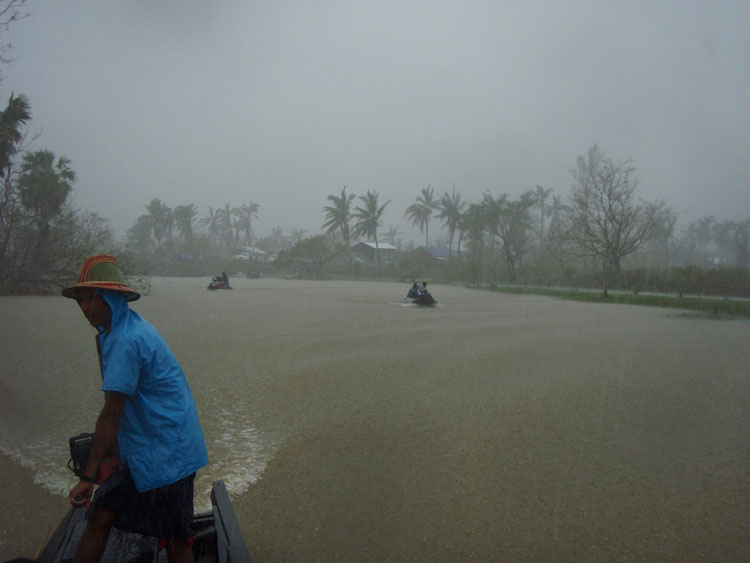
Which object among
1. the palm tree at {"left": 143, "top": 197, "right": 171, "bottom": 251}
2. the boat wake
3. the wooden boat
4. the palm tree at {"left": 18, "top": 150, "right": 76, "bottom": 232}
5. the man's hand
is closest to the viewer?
the man's hand

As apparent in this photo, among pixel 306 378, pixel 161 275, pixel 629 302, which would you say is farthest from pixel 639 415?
pixel 161 275

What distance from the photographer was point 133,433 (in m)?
1.85

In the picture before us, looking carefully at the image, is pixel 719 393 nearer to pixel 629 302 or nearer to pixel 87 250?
pixel 87 250

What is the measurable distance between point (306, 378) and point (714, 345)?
8602 millimetres

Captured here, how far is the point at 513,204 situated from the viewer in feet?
132

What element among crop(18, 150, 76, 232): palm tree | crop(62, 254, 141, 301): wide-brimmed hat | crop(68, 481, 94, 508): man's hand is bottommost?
crop(68, 481, 94, 508): man's hand

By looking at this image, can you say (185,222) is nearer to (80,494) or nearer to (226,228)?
(226,228)

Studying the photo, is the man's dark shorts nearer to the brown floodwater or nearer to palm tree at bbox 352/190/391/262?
the brown floodwater

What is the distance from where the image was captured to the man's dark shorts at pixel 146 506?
1826 mm

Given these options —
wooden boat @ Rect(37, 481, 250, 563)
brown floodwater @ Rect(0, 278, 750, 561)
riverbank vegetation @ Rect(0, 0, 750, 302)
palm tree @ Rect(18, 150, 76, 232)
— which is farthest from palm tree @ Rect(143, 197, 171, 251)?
wooden boat @ Rect(37, 481, 250, 563)

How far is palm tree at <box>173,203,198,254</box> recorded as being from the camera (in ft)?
181

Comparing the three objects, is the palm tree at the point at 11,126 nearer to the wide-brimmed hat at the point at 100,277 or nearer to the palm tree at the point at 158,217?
the wide-brimmed hat at the point at 100,277

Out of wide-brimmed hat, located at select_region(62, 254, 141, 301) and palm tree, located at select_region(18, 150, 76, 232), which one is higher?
palm tree, located at select_region(18, 150, 76, 232)

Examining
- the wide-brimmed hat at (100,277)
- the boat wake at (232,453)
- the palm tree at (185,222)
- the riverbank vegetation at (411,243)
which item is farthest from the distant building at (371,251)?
the wide-brimmed hat at (100,277)
